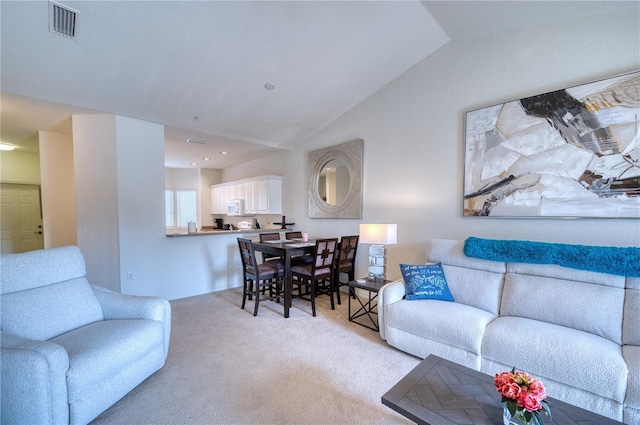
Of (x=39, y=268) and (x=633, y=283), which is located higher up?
(x=39, y=268)

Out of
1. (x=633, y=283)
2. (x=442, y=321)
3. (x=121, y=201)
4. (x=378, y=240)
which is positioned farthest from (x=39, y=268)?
(x=633, y=283)

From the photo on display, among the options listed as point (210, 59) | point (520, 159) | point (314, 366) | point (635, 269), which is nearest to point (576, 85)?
point (520, 159)

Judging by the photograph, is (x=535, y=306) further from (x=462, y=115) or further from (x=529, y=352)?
(x=462, y=115)

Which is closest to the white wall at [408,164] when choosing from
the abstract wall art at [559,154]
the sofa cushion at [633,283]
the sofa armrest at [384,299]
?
the abstract wall art at [559,154]

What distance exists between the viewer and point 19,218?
531cm

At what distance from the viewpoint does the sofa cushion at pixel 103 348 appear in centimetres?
153

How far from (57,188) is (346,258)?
4828 millimetres

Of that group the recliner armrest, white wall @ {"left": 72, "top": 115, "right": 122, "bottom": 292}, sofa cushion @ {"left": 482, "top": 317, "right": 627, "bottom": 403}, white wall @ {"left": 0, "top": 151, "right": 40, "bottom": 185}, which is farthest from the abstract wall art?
white wall @ {"left": 0, "top": 151, "right": 40, "bottom": 185}

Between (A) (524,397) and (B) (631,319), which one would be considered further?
(B) (631,319)

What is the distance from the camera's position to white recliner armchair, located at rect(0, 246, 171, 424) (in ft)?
4.42

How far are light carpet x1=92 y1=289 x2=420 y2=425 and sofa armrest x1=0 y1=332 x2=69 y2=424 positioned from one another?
0.45m

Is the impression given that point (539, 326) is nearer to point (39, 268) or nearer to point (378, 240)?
point (378, 240)

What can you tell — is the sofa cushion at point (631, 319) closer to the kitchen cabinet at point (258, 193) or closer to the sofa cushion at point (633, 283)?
the sofa cushion at point (633, 283)

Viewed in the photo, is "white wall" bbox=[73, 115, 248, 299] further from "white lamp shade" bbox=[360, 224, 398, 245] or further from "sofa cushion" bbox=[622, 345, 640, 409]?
"sofa cushion" bbox=[622, 345, 640, 409]
